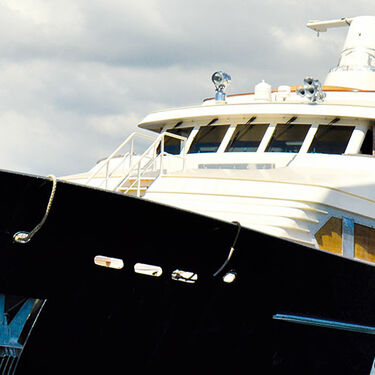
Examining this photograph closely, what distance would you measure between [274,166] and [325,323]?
3.13 m

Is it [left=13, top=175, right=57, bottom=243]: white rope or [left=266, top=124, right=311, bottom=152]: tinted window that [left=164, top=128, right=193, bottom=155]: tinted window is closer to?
[left=266, top=124, right=311, bottom=152]: tinted window

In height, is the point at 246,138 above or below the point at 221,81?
below

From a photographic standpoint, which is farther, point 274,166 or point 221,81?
point 221,81

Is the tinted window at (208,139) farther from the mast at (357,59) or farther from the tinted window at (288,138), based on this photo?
the mast at (357,59)

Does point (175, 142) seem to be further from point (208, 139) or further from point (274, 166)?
point (274, 166)

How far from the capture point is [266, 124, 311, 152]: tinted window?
11.8 m

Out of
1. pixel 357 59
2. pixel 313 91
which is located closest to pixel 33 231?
pixel 313 91

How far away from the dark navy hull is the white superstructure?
3.46 ft

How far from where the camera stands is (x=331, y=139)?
38.3 ft

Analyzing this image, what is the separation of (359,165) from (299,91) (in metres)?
2.01

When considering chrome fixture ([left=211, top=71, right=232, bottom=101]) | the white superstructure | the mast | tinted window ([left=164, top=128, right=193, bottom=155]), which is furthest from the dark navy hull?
the mast

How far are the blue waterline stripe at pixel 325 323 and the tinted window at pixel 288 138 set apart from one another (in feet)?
12.0

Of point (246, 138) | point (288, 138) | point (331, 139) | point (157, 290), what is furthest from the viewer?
point (246, 138)

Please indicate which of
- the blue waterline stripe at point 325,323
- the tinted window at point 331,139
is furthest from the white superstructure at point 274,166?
the blue waterline stripe at point 325,323
